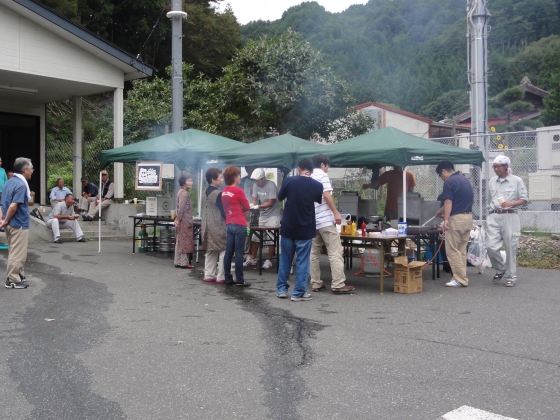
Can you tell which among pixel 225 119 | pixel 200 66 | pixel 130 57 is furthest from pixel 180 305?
pixel 200 66

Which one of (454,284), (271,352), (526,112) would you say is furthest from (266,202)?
(526,112)

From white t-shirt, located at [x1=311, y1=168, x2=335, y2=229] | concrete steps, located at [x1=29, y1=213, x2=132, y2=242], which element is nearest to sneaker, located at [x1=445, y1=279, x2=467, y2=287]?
white t-shirt, located at [x1=311, y1=168, x2=335, y2=229]

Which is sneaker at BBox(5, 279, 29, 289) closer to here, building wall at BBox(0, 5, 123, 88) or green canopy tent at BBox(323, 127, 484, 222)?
green canopy tent at BBox(323, 127, 484, 222)

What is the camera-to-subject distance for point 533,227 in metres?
14.7

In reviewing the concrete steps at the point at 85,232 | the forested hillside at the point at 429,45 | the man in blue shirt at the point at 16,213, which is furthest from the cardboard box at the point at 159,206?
the forested hillside at the point at 429,45

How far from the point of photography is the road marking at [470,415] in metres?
4.31

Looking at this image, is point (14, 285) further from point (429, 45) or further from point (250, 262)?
point (429, 45)

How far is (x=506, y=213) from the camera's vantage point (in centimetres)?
975

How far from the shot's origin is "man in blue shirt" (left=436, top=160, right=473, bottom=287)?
9695mm

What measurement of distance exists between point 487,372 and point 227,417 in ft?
7.47

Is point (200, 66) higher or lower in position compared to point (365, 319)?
higher

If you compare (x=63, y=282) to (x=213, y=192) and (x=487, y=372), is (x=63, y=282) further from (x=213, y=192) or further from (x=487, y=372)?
(x=487, y=372)

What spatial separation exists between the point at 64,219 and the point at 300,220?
9374mm

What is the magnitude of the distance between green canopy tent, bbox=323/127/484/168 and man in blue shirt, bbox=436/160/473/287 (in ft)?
1.23
